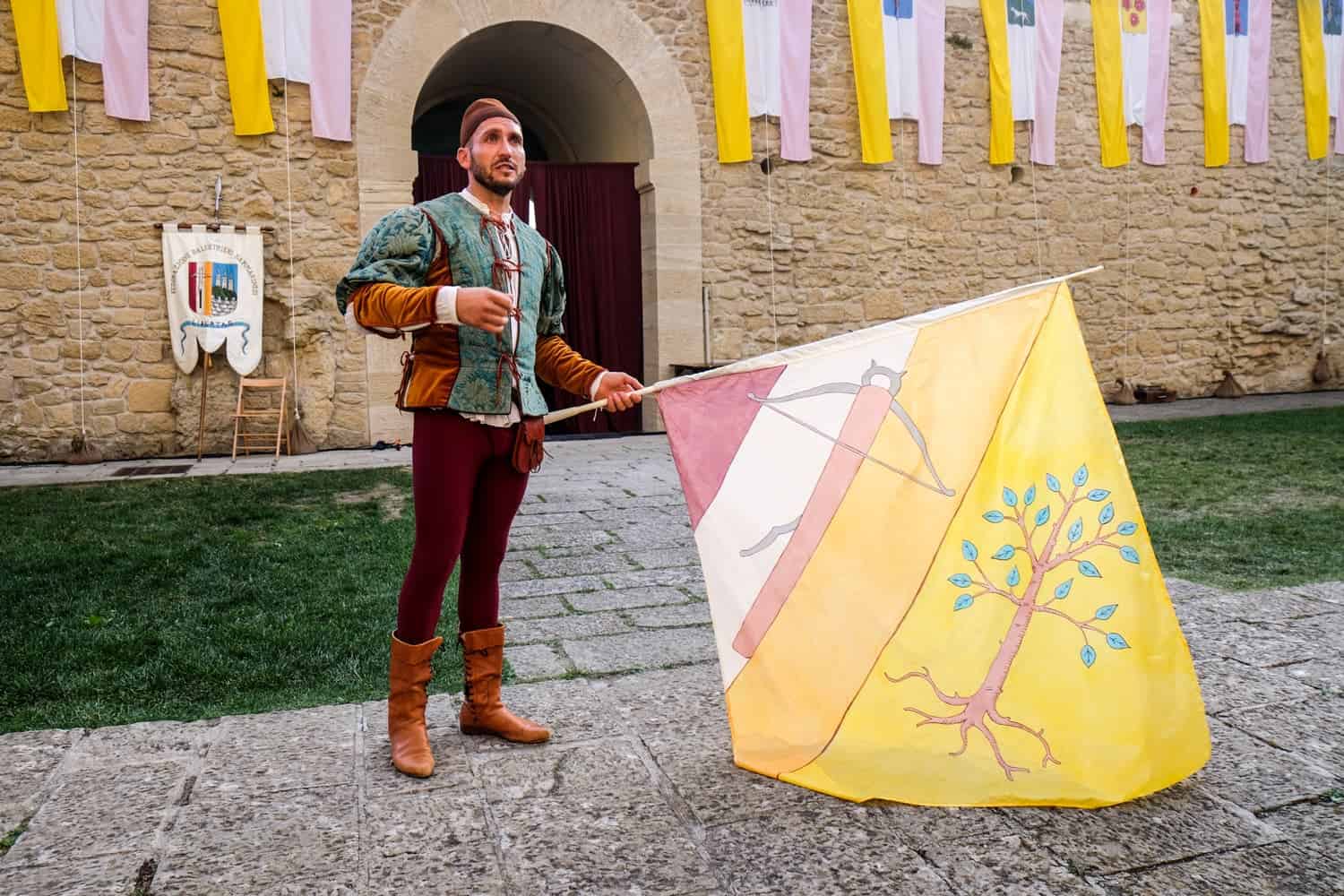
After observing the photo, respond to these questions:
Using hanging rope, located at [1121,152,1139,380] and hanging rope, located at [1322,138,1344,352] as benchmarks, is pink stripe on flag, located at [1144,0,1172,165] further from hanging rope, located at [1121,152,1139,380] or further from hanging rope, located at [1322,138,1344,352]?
hanging rope, located at [1322,138,1344,352]

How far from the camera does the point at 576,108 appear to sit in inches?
416

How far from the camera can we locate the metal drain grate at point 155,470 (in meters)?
7.46

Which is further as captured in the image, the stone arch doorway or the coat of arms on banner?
the stone arch doorway

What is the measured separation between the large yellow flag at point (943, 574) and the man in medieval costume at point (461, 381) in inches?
17.5

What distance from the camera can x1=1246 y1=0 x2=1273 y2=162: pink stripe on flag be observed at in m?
11.2

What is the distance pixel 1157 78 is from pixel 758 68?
4.48 metres

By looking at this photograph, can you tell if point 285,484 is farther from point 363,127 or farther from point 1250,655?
point 1250,655

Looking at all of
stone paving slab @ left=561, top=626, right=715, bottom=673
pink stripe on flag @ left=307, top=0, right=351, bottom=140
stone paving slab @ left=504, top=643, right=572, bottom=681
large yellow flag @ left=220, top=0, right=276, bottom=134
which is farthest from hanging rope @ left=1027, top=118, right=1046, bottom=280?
stone paving slab @ left=504, top=643, right=572, bottom=681

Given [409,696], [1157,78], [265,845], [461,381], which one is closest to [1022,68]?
[1157,78]

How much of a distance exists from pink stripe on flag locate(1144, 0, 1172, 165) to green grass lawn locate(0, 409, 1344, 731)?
4.46 meters

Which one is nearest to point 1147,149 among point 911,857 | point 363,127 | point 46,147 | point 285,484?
point 363,127

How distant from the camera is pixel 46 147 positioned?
7875mm

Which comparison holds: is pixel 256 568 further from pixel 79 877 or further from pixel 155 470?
pixel 155 470

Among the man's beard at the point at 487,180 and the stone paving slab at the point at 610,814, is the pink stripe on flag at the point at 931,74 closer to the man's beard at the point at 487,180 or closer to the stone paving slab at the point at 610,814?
the stone paving slab at the point at 610,814
